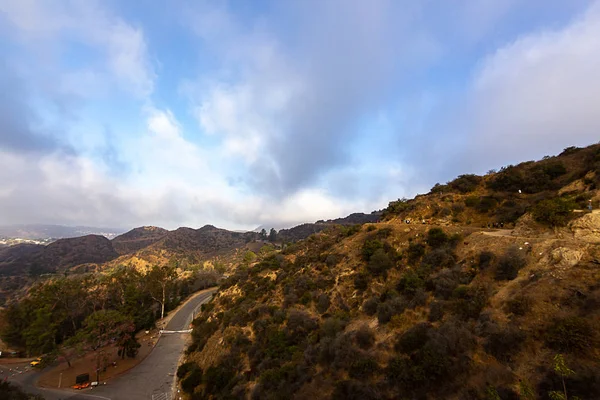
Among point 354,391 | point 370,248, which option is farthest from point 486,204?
point 354,391

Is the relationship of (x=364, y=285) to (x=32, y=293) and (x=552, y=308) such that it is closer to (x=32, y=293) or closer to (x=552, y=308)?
(x=552, y=308)

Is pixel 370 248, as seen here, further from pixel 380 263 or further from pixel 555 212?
pixel 555 212

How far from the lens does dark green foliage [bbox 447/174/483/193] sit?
1489 inches

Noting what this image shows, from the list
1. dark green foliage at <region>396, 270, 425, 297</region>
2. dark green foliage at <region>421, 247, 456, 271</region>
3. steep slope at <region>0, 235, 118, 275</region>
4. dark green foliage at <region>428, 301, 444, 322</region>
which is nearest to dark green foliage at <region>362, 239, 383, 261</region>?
dark green foliage at <region>421, 247, 456, 271</region>

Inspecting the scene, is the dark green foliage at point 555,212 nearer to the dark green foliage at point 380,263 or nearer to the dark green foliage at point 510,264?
the dark green foliage at point 510,264

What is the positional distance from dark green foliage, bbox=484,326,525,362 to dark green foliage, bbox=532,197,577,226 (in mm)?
12943

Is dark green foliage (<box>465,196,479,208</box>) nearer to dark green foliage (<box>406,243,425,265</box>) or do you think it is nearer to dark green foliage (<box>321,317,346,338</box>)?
dark green foliage (<box>406,243,425,265</box>)

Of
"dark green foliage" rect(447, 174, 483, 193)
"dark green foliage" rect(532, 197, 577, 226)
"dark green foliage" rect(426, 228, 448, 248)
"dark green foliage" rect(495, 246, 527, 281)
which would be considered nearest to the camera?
"dark green foliage" rect(495, 246, 527, 281)

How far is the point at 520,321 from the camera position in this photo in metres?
13.3

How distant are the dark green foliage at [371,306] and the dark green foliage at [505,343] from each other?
9.99 metres

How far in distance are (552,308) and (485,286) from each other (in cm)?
392

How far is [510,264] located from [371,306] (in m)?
10.5

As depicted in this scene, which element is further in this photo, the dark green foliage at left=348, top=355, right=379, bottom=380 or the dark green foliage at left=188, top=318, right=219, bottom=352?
the dark green foliage at left=188, top=318, right=219, bottom=352

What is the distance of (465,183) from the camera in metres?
38.6
